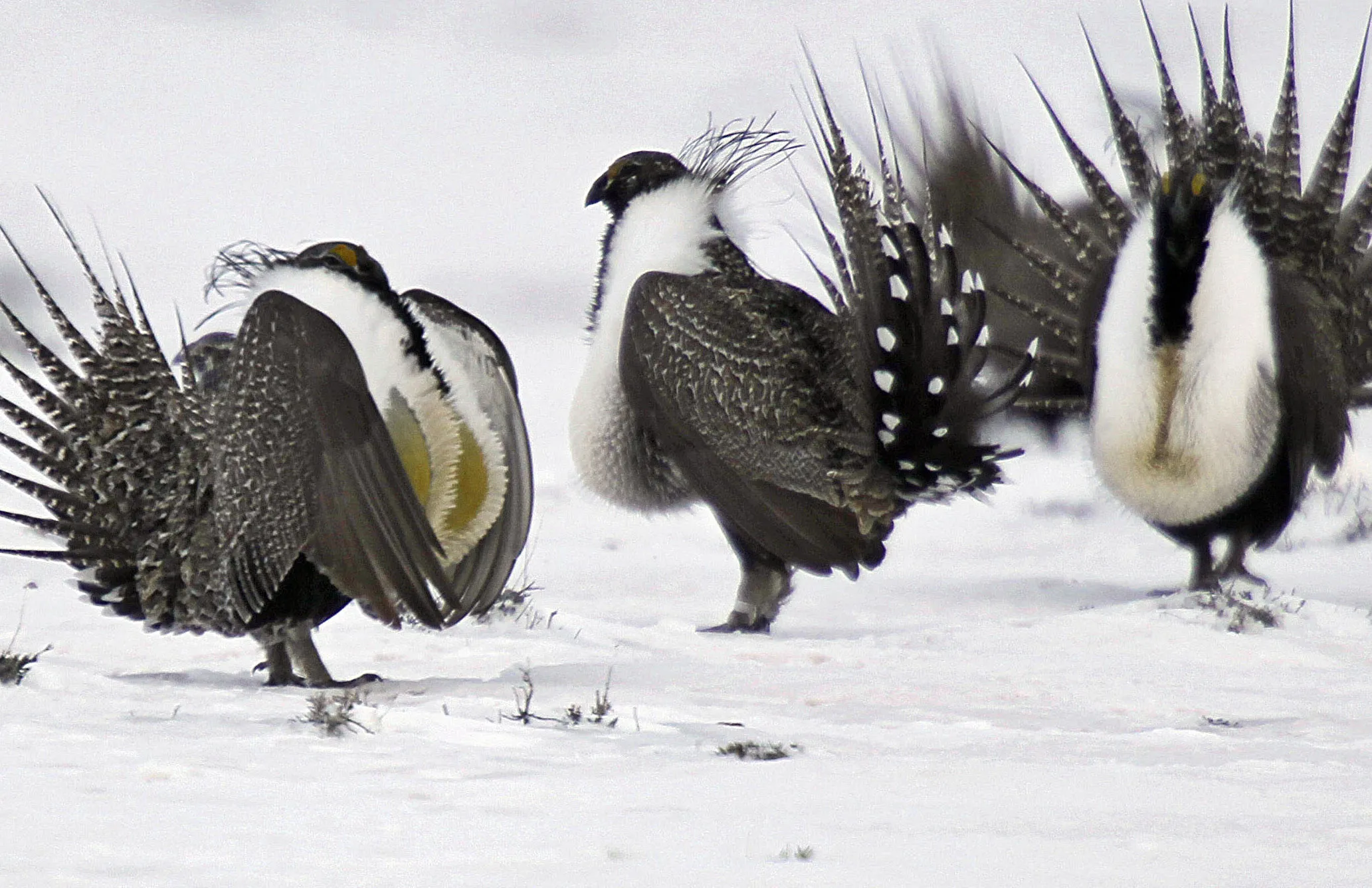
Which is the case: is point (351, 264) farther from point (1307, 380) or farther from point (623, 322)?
point (1307, 380)

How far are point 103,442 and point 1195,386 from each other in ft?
8.56

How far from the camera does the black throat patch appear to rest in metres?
4.21

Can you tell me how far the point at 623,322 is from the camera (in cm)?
422

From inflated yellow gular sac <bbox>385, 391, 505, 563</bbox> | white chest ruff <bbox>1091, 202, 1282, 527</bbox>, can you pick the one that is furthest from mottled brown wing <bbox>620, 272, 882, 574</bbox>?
inflated yellow gular sac <bbox>385, 391, 505, 563</bbox>

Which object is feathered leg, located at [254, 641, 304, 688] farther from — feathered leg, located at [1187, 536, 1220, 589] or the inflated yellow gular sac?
feathered leg, located at [1187, 536, 1220, 589]

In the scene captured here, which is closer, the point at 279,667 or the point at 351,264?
the point at 351,264

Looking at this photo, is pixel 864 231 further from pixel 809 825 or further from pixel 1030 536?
pixel 1030 536

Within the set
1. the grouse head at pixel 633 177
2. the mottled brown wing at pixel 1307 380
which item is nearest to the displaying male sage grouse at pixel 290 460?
the grouse head at pixel 633 177

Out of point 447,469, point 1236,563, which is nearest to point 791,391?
point 447,469

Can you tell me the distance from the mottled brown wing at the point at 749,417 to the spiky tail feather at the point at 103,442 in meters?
1.22

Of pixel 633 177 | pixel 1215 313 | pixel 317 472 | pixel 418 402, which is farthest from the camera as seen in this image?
pixel 633 177

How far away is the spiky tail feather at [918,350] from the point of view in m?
3.93

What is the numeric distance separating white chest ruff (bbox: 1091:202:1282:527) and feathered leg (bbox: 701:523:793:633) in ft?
3.27

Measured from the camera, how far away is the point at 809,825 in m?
1.96
